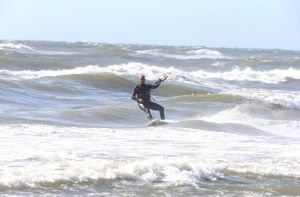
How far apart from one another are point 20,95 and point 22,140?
10298 mm

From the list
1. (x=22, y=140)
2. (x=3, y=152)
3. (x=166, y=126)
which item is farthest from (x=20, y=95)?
(x=3, y=152)

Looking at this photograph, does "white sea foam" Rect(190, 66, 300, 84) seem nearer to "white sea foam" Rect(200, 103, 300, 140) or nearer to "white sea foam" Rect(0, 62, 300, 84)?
"white sea foam" Rect(0, 62, 300, 84)

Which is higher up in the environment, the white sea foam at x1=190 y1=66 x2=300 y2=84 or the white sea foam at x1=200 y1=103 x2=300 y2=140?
the white sea foam at x1=190 y1=66 x2=300 y2=84

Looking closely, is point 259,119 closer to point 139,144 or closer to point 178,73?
point 139,144

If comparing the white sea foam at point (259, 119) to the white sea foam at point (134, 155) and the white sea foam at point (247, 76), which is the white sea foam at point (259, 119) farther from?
the white sea foam at point (247, 76)

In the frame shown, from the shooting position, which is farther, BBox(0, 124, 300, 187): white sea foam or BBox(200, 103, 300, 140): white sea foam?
BBox(200, 103, 300, 140): white sea foam

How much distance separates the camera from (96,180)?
29.4ft

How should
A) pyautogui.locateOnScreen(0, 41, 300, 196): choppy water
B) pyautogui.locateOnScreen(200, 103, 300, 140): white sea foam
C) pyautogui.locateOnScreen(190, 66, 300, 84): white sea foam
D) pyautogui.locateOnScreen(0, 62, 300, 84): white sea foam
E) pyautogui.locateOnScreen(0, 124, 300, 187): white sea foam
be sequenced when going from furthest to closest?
1. pyautogui.locateOnScreen(190, 66, 300, 84): white sea foam
2. pyautogui.locateOnScreen(0, 62, 300, 84): white sea foam
3. pyautogui.locateOnScreen(200, 103, 300, 140): white sea foam
4. pyautogui.locateOnScreen(0, 124, 300, 187): white sea foam
5. pyautogui.locateOnScreen(0, 41, 300, 196): choppy water

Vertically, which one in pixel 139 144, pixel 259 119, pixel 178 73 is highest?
pixel 178 73

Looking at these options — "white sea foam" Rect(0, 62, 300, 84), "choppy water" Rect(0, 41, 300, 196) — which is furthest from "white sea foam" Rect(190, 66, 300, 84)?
"choppy water" Rect(0, 41, 300, 196)

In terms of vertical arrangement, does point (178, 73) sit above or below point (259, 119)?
above

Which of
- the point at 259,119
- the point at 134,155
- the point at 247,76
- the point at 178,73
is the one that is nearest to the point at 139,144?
the point at 134,155

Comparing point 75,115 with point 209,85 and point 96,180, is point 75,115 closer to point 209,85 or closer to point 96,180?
point 96,180

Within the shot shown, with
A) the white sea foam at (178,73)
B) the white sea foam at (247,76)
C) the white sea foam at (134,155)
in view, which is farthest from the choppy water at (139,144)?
the white sea foam at (247,76)
